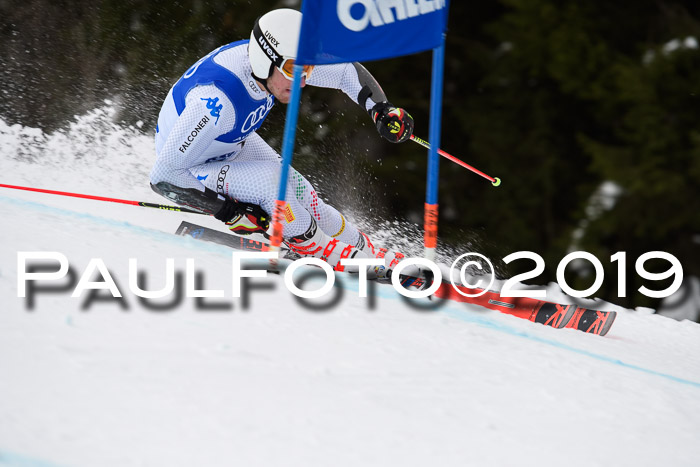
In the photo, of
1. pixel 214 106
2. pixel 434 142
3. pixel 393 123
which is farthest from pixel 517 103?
pixel 434 142

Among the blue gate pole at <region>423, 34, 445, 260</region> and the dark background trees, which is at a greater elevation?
the dark background trees

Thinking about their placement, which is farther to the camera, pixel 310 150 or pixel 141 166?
pixel 310 150

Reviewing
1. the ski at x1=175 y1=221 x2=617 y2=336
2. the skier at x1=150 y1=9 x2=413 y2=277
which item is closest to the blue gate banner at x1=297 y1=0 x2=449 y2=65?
the skier at x1=150 y1=9 x2=413 y2=277

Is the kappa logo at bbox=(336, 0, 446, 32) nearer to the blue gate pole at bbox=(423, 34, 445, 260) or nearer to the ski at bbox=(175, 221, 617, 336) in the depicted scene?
the blue gate pole at bbox=(423, 34, 445, 260)

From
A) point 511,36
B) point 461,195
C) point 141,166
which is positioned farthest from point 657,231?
point 141,166

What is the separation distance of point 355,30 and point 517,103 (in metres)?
7.60

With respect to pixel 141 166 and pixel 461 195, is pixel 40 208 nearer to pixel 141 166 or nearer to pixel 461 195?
pixel 141 166

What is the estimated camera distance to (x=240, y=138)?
11.6 ft

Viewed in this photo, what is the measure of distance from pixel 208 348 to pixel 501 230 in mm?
8022

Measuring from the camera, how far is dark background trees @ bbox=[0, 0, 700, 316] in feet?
27.3

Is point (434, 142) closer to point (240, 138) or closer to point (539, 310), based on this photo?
point (539, 310)

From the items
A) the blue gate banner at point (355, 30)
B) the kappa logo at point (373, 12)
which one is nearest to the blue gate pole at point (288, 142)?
the blue gate banner at point (355, 30)

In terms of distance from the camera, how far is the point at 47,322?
1917 mm

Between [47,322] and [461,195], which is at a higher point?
[461,195]
